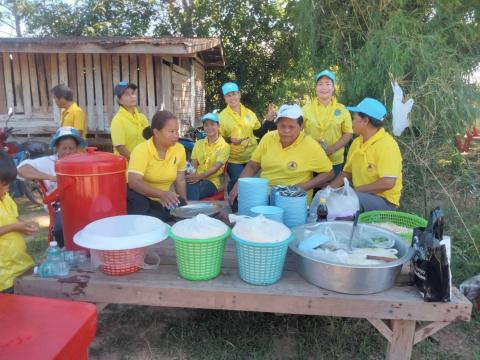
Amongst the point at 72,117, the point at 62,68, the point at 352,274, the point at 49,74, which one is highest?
the point at 62,68

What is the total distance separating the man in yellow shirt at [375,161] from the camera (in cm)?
296

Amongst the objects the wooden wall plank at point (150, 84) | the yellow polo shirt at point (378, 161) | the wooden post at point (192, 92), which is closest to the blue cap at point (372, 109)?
the yellow polo shirt at point (378, 161)

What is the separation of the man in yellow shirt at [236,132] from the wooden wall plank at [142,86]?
313 centimetres

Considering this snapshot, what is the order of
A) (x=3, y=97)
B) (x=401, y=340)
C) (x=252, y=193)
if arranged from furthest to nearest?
(x=3, y=97) < (x=252, y=193) < (x=401, y=340)

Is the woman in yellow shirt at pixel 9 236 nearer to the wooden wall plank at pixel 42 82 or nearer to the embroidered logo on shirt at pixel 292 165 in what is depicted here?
the embroidered logo on shirt at pixel 292 165

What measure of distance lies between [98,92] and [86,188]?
5.81 meters

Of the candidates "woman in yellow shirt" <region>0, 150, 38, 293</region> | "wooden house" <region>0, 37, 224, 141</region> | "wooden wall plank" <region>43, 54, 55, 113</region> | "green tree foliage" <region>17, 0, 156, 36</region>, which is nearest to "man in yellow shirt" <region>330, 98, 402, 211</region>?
"woman in yellow shirt" <region>0, 150, 38, 293</region>

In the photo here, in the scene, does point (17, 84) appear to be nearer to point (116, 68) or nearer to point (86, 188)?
point (116, 68)

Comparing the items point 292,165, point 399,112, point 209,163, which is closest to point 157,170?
point 292,165

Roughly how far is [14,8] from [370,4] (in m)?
17.5

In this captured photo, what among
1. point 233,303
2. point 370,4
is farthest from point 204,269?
point 370,4

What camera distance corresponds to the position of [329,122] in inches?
158

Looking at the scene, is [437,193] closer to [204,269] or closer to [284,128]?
[284,128]

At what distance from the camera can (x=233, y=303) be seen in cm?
198
